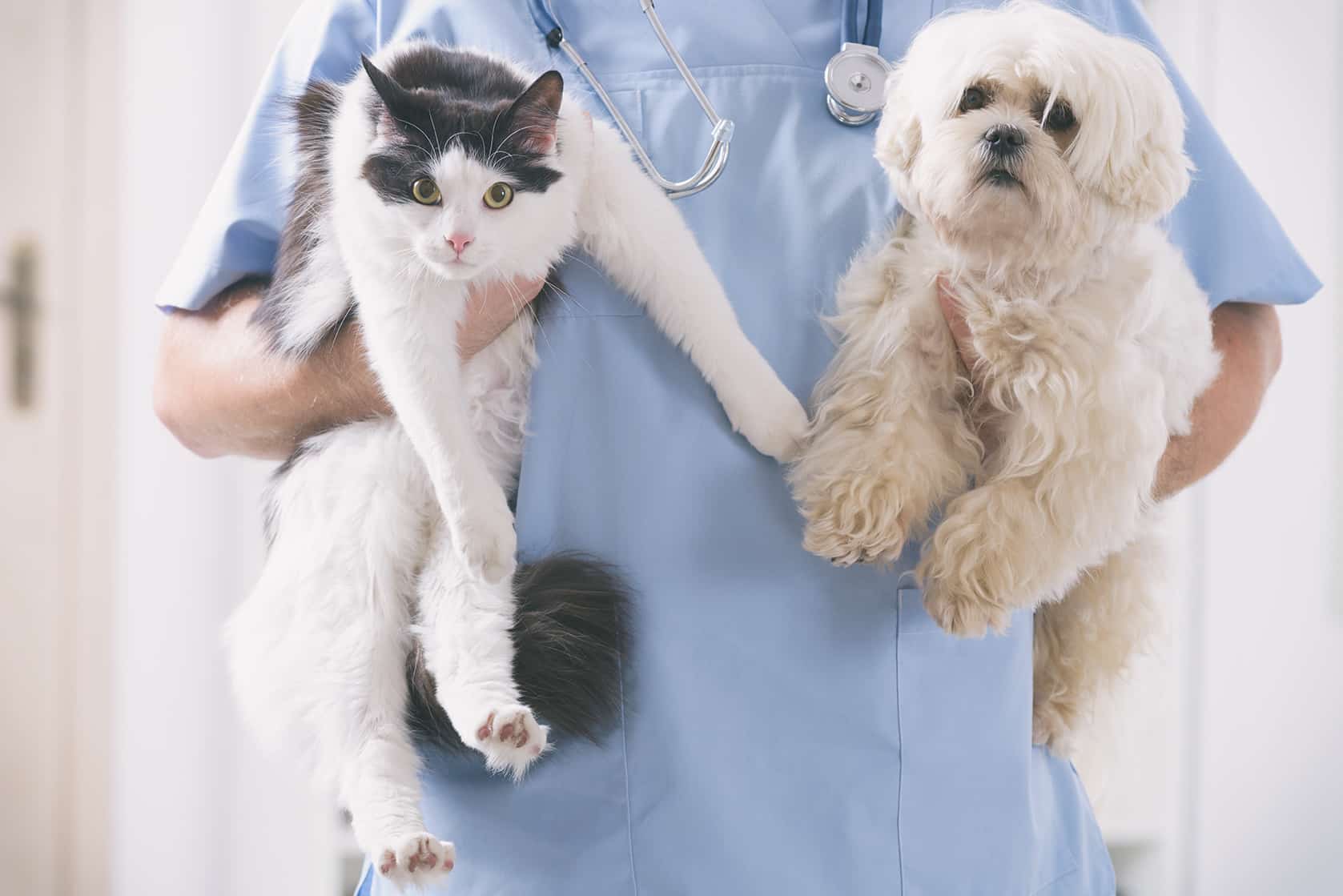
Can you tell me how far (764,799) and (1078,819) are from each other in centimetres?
40

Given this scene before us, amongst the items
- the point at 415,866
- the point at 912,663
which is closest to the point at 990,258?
the point at 912,663

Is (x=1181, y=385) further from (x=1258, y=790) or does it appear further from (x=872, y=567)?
(x=1258, y=790)

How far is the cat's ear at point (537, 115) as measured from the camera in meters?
0.76

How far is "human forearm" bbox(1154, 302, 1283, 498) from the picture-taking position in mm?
1062

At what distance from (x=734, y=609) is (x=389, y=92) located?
492mm

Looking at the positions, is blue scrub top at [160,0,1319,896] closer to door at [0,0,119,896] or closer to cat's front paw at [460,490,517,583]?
cat's front paw at [460,490,517,583]

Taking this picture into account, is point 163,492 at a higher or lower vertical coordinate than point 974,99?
lower

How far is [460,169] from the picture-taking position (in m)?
0.78

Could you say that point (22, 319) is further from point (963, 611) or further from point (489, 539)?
point (963, 611)

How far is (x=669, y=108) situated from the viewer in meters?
0.91

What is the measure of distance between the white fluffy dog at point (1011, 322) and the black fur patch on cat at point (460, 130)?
0.31 m

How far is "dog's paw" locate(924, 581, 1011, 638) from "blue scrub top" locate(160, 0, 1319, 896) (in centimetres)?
3

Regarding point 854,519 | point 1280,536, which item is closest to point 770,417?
point 854,519

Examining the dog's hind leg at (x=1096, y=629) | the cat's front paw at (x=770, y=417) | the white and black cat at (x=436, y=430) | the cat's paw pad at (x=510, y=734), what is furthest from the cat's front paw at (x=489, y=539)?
the dog's hind leg at (x=1096, y=629)
